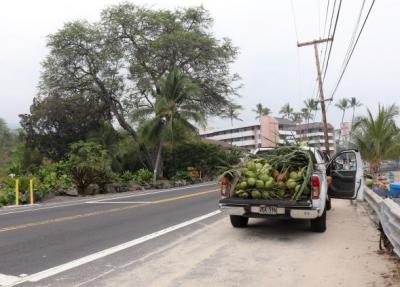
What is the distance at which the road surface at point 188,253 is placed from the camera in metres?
5.70

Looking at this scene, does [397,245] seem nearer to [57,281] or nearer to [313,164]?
[313,164]

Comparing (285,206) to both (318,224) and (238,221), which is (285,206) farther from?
(238,221)

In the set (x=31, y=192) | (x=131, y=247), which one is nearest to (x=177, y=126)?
(x=31, y=192)

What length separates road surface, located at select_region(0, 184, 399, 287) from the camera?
5695 millimetres

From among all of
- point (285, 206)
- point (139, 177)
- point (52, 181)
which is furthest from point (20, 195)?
point (285, 206)

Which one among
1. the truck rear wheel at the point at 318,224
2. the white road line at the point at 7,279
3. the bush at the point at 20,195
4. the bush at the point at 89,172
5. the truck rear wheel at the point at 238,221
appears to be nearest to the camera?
the white road line at the point at 7,279

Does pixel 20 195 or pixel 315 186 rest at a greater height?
pixel 315 186

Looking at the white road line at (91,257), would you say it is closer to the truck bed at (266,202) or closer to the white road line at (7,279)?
the white road line at (7,279)

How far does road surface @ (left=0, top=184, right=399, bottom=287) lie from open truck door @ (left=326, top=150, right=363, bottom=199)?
652mm

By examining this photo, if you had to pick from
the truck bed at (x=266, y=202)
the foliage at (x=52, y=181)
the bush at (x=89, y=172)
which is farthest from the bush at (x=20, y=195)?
the truck bed at (x=266, y=202)

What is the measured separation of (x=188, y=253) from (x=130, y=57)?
1409 inches

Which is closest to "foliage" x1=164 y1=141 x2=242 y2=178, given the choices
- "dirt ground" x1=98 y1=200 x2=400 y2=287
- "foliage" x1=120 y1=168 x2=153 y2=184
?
"foliage" x1=120 y1=168 x2=153 y2=184

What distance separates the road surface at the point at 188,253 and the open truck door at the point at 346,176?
2.14ft

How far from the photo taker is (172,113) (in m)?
34.5
